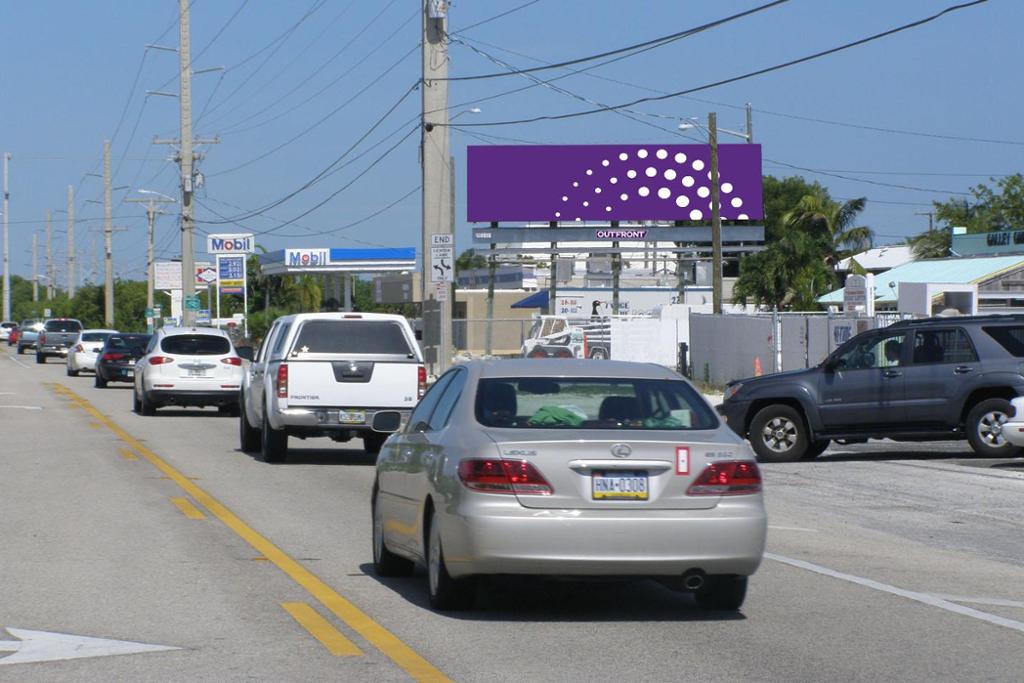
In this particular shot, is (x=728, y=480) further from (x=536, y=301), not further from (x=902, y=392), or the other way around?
(x=536, y=301)

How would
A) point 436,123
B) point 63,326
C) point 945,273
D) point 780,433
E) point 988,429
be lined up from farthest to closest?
point 63,326 < point 945,273 < point 436,123 < point 780,433 < point 988,429

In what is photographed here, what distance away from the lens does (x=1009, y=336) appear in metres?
20.9

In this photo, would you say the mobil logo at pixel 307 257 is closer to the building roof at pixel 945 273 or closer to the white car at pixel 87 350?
the building roof at pixel 945 273

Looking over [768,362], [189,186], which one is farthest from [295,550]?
[189,186]

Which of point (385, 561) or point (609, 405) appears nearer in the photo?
point (609, 405)

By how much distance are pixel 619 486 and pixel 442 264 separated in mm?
23544

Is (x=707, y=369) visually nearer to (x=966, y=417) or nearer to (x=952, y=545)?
(x=966, y=417)

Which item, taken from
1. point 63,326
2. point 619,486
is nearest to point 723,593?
point 619,486

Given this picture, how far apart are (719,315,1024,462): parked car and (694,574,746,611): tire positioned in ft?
38.6

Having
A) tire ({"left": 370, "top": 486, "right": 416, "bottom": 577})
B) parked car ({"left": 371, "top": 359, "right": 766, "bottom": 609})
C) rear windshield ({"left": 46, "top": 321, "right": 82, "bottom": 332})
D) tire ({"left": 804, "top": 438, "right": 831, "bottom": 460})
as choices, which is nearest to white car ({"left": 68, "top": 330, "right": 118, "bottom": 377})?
rear windshield ({"left": 46, "top": 321, "right": 82, "bottom": 332})

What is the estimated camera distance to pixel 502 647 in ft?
27.8

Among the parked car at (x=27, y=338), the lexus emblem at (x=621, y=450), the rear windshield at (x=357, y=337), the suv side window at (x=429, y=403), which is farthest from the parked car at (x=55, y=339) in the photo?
the lexus emblem at (x=621, y=450)

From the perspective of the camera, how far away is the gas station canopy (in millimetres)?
82688

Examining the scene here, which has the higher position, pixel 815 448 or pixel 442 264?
pixel 442 264
